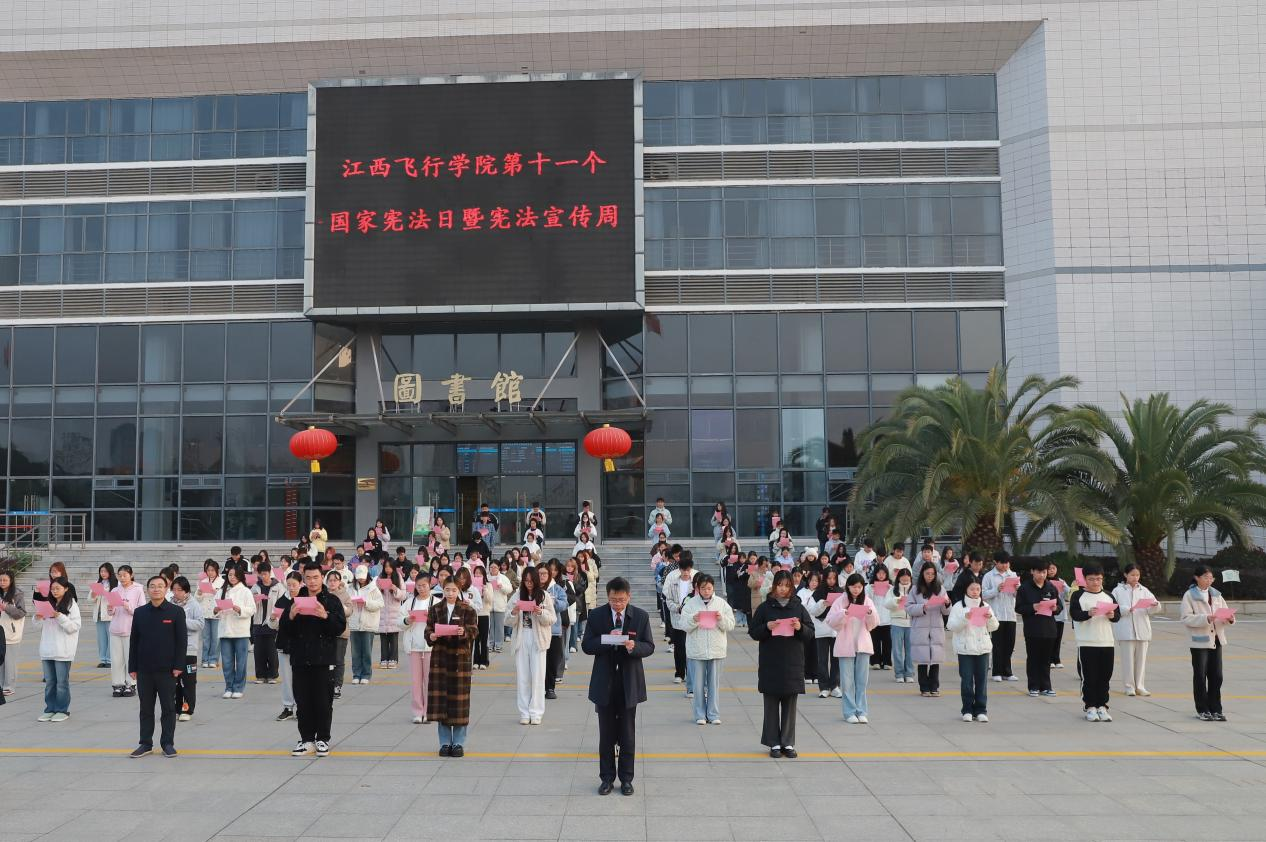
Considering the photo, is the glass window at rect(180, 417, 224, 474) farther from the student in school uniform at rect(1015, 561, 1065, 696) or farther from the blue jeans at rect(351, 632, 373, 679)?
the student in school uniform at rect(1015, 561, 1065, 696)

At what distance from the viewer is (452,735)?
10367 millimetres

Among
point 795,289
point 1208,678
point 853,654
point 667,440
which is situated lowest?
point 1208,678

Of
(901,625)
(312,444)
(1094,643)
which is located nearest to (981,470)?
(901,625)

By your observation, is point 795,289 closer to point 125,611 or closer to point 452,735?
point 125,611

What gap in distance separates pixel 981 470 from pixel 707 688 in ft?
A: 46.1

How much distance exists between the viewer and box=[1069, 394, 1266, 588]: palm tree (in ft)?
77.3

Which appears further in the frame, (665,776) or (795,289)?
(795,289)

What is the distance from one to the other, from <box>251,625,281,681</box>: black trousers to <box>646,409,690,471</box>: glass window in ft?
59.0

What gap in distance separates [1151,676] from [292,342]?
26.1 meters

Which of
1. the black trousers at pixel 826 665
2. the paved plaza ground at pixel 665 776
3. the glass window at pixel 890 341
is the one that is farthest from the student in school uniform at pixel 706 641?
the glass window at pixel 890 341

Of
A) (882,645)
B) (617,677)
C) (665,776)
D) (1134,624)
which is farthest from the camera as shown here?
(882,645)

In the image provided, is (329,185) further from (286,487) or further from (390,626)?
(390,626)

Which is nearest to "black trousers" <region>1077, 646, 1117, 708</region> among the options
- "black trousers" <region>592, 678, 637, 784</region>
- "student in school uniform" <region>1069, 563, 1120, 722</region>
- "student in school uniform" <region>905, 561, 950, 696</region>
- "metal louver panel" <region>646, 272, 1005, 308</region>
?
"student in school uniform" <region>1069, 563, 1120, 722</region>

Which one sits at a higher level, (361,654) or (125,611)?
(125,611)
